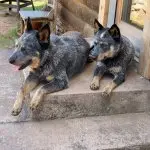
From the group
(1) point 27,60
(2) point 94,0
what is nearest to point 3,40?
(2) point 94,0

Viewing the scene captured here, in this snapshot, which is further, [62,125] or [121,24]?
[121,24]

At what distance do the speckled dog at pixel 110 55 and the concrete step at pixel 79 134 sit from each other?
1.25ft

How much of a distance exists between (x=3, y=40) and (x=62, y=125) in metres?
4.32

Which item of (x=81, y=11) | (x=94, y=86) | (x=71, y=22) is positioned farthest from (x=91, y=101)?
(x=71, y=22)

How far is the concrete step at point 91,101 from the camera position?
12.7 feet

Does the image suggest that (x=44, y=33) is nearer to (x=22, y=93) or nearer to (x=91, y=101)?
(x=22, y=93)

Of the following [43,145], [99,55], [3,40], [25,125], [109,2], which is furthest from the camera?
[3,40]

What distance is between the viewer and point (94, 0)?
612cm

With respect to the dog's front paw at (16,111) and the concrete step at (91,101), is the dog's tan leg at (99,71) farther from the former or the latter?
the dog's front paw at (16,111)

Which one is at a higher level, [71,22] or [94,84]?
[94,84]

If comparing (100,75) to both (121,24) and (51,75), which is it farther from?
(121,24)

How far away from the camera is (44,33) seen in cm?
372

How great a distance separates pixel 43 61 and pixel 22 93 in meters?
0.40

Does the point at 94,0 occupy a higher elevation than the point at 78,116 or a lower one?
higher
